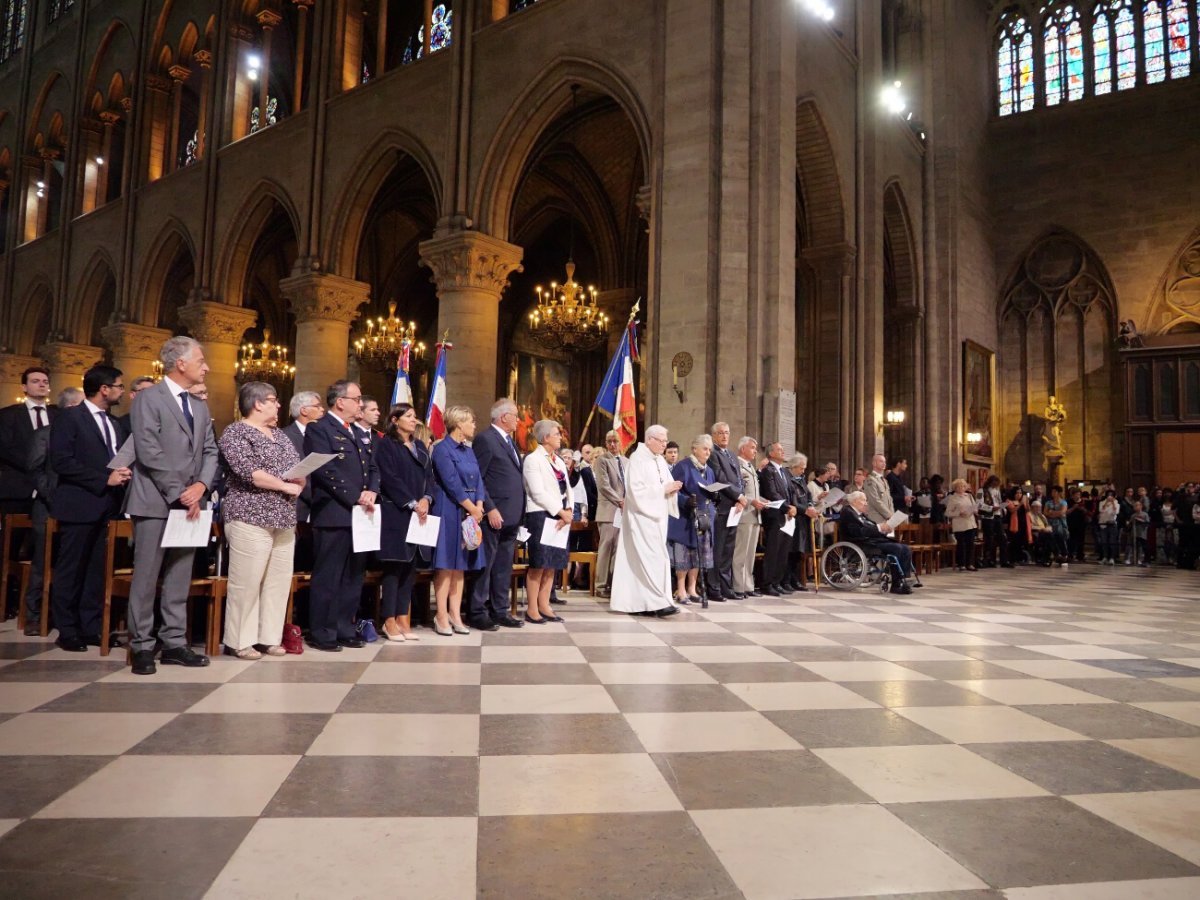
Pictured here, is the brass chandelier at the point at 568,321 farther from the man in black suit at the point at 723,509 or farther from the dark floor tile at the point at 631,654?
the dark floor tile at the point at 631,654

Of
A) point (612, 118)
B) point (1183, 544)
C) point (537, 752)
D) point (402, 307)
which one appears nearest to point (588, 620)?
point (537, 752)

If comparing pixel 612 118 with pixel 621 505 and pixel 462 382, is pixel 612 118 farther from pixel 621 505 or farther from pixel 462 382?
pixel 621 505

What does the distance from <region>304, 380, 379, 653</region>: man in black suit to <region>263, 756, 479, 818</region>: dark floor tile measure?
93.0 inches

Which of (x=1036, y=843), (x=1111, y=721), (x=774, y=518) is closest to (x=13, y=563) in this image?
(x=1036, y=843)

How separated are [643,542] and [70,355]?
23863 mm

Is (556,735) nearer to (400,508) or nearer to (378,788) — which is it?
(378,788)

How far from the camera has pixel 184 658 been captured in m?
4.41

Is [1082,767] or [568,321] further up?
[568,321]

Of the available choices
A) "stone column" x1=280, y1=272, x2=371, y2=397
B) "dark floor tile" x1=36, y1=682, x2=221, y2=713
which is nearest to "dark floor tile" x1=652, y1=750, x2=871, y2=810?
"dark floor tile" x1=36, y1=682, x2=221, y2=713

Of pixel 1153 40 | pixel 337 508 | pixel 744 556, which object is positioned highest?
pixel 1153 40

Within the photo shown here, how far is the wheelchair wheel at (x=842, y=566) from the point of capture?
32.2 feet

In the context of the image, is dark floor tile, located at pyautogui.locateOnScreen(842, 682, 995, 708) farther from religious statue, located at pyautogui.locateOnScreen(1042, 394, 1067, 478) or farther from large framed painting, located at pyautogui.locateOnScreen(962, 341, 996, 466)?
religious statue, located at pyautogui.locateOnScreen(1042, 394, 1067, 478)

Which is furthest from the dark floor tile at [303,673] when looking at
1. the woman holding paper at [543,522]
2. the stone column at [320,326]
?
the stone column at [320,326]

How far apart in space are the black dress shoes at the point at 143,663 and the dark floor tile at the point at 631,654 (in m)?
2.26
